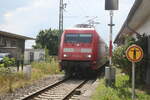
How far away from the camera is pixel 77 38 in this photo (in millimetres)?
17266

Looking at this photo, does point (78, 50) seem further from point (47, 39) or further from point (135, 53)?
point (47, 39)

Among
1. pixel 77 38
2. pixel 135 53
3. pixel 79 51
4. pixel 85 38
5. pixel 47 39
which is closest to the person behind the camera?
pixel 135 53

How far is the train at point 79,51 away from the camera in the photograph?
54.5 feet

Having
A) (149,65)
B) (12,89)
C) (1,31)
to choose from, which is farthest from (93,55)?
(1,31)

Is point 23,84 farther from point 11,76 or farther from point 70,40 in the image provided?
point 70,40

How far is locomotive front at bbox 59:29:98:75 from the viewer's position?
653 inches

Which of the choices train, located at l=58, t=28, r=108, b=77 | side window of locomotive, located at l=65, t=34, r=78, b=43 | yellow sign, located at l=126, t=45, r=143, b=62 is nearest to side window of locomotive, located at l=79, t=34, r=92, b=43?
train, located at l=58, t=28, r=108, b=77

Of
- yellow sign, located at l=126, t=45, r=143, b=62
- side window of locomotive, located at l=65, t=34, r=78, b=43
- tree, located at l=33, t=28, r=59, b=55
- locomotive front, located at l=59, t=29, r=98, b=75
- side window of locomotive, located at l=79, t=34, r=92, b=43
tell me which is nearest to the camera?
yellow sign, located at l=126, t=45, r=143, b=62

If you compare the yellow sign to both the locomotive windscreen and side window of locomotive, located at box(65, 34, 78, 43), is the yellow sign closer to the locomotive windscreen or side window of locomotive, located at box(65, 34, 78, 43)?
the locomotive windscreen

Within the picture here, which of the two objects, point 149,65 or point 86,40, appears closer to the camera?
point 149,65

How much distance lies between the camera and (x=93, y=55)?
54.4ft

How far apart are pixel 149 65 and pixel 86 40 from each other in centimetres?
566

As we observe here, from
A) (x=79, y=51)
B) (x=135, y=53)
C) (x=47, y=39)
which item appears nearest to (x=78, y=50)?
(x=79, y=51)

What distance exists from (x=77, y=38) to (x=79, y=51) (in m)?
0.90
